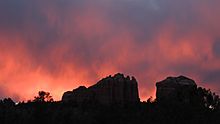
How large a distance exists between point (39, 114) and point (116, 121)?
22.8 metres

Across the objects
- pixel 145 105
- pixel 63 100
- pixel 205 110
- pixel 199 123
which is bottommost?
pixel 199 123

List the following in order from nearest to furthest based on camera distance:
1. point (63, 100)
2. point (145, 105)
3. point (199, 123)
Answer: point (199, 123) < point (145, 105) < point (63, 100)

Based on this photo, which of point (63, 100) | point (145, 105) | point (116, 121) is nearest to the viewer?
point (116, 121)

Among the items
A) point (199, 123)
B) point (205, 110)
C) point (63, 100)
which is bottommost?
point (199, 123)

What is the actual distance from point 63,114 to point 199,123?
141 feet

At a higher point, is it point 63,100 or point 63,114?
point 63,100

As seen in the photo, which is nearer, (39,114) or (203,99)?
(39,114)

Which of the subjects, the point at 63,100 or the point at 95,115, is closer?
the point at 95,115

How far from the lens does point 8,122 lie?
126000 mm

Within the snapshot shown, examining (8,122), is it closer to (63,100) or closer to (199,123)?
(199,123)

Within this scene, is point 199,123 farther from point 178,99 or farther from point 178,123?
point 178,99

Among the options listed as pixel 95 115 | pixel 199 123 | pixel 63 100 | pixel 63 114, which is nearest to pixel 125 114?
pixel 95 115

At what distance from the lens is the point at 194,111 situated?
133 metres

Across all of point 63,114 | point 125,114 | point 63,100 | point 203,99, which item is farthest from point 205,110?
point 63,100
